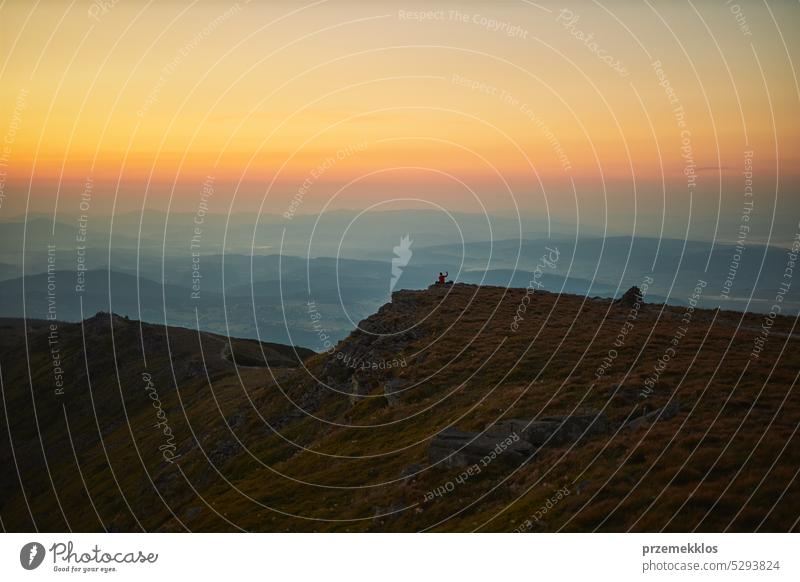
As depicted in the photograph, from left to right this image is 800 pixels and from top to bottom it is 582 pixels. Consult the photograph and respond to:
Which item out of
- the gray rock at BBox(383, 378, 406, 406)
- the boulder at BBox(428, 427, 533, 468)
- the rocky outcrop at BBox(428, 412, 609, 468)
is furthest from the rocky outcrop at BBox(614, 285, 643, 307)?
the boulder at BBox(428, 427, 533, 468)

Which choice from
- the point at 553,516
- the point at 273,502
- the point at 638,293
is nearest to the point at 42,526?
the point at 273,502

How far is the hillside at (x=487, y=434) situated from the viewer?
98.6ft

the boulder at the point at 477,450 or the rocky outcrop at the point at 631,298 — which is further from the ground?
the rocky outcrop at the point at 631,298

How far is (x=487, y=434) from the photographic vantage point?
38.2m

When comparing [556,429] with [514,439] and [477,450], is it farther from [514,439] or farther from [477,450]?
[477,450]

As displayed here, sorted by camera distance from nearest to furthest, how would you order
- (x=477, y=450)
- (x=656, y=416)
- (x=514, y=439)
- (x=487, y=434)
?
(x=477, y=450), (x=514, y=439), (x=656, y=416), (x=487, y=434)

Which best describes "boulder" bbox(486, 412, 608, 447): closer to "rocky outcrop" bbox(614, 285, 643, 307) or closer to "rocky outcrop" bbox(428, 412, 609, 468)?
"rocky outcrop" bbox(428, 412, 609, 468)

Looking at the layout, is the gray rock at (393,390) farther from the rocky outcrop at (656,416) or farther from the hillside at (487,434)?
the rocky outcrop at (656,416)

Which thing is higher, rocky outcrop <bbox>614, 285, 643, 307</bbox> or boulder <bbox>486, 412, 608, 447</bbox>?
rocky outcrop <bbox>614, 285, 643, 307</bbox>

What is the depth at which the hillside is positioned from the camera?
3005 cm

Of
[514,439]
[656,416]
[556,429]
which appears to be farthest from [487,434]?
[656,416]

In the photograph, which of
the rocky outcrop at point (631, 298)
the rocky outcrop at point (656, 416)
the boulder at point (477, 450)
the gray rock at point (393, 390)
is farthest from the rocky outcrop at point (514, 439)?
the rocky outcrop at point (631, 298)

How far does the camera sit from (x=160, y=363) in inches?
5655
